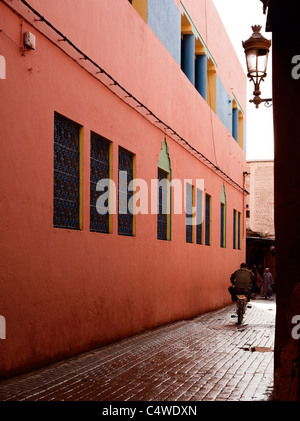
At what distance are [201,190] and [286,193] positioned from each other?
12227mm

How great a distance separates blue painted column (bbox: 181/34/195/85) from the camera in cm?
1659

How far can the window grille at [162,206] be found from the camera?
13.5 meters

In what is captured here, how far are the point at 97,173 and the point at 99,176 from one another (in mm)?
105

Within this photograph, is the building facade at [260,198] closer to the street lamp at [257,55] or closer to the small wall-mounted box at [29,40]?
the street lamp at [257,55]

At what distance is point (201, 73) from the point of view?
1831 cm

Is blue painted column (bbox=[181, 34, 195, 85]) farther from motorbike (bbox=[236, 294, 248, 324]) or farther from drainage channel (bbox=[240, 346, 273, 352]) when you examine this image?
drainage channel (bbox=[240, 346, 273, 352])

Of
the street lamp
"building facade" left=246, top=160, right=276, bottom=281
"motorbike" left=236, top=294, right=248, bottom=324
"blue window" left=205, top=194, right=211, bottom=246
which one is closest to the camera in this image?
the street lamp

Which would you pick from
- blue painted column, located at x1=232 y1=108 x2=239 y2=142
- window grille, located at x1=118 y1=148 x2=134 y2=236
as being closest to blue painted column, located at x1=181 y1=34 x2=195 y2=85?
window grille, located at x1=118 y1=148 x2=134 y2=236

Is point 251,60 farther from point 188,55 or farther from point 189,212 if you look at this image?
point 188,55

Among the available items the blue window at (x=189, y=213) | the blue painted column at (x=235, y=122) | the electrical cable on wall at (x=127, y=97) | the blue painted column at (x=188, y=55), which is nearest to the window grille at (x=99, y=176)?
the electrical cable on wall at (x=127, y=97)

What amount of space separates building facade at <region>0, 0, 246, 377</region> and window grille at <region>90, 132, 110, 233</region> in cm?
3

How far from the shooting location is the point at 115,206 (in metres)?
10.6

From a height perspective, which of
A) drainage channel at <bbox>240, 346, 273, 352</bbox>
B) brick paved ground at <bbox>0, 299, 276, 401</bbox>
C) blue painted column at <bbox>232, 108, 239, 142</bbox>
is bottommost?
drainage channel at <bbox>240, 346, 273, 352</bbox>

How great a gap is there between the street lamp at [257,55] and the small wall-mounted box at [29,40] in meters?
3.07
